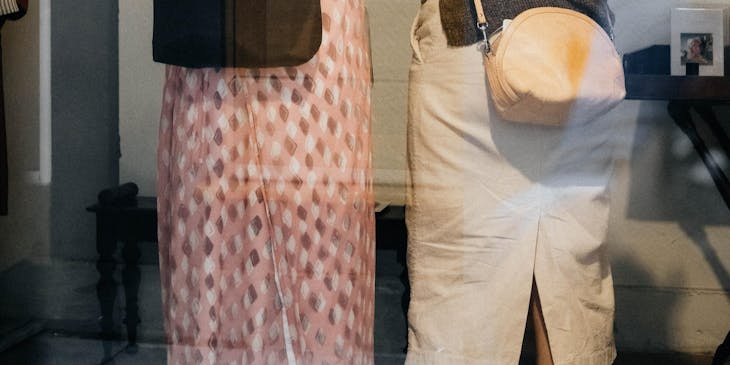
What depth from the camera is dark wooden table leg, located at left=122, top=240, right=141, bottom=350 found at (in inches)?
43.8

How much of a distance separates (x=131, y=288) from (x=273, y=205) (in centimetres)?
36

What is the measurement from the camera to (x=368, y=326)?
986mm

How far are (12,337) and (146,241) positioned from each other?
12.0 inches

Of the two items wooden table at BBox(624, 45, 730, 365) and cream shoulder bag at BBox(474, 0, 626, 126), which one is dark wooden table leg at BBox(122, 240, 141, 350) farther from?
wooden table at BBox(624, 45, 730, 365)

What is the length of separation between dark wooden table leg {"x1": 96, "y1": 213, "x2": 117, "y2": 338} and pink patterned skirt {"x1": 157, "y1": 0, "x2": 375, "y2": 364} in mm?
224

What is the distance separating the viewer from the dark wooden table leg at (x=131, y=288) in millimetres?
1112

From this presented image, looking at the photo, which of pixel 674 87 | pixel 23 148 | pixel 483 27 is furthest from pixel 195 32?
pixel 674 87

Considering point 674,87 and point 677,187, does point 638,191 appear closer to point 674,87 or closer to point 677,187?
point 677,187

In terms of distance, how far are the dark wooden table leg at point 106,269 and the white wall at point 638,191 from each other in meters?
0.08

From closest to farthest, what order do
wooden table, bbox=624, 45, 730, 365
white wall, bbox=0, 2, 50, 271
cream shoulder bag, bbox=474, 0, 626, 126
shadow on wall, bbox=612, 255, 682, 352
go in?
1. cream shoulder bag, bbox=474, 0, 626, 126
2. wooden table, bbox=624, 45, 730, 365
3. shadow on wall, bbox=612, 255, 682, 352
4. white wall, bbox=0, 2, 50, 271

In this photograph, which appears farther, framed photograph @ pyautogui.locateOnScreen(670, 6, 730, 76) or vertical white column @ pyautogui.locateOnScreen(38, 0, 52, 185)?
vertical white column @ pyautogui.locateOnScreen(38, 0, 52, 185)

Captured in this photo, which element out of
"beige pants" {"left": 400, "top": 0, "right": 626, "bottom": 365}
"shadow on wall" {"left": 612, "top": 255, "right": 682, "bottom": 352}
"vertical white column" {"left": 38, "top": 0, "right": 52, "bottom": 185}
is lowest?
"shadow on wall" {"left": 612, "top": 255, "right": 682, "bottom": 352}

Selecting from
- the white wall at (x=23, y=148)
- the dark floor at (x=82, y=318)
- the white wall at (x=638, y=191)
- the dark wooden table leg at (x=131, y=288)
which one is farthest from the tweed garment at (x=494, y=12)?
the white wall at (x=23, y=148)

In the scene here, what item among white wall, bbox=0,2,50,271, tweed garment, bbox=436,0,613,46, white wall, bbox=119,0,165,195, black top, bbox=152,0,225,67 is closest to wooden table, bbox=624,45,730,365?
tweed garment, bbox=436,0,613,46
